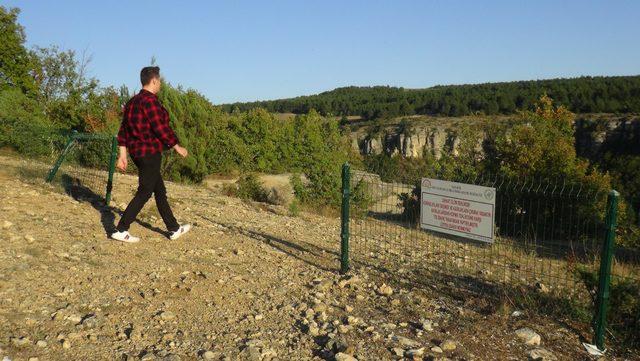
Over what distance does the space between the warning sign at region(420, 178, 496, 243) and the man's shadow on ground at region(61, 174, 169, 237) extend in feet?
11.0

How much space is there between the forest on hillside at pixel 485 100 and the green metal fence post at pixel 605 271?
68.6m

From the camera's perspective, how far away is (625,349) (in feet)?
14.9

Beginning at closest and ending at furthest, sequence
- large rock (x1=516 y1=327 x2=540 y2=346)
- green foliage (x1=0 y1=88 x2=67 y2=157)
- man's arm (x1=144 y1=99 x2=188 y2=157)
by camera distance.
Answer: large rock (x1=516 y1=327 x2=540 y2=346) → man's arm (x1=144 y1=99 x2=188 y2=157) → green foliage (x1=0 y1=88 x2=67 y2=157)

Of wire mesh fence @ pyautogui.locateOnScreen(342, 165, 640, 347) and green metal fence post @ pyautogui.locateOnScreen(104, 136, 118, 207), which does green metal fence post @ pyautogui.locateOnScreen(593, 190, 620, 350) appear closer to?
wire mesh fence @ pyautogui.locateOnScreen(342, 165, 640, 347)

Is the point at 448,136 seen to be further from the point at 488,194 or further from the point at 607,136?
the point at 488,194

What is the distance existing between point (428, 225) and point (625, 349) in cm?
204

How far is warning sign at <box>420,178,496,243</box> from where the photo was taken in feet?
17.0

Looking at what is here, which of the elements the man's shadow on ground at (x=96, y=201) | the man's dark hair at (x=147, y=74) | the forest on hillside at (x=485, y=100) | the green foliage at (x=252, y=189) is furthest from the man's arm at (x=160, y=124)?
the forest on hillside at (x=485, y=100)

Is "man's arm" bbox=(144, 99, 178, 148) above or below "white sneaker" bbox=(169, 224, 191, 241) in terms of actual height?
above

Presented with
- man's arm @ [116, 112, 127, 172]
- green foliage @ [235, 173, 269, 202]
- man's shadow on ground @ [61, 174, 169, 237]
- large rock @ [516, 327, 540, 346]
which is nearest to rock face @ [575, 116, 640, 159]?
green foliage @ [235, 173, 269, 202]

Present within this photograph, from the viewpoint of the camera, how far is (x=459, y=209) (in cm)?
542

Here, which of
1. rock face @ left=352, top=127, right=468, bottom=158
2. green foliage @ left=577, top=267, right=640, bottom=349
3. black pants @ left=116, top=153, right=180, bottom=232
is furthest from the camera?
rock face @ left=352, top=127, right=468, bottom=158

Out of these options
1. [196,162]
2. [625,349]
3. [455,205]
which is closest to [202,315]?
[455,205]

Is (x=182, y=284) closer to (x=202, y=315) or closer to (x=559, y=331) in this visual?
(x=202, y=315)
